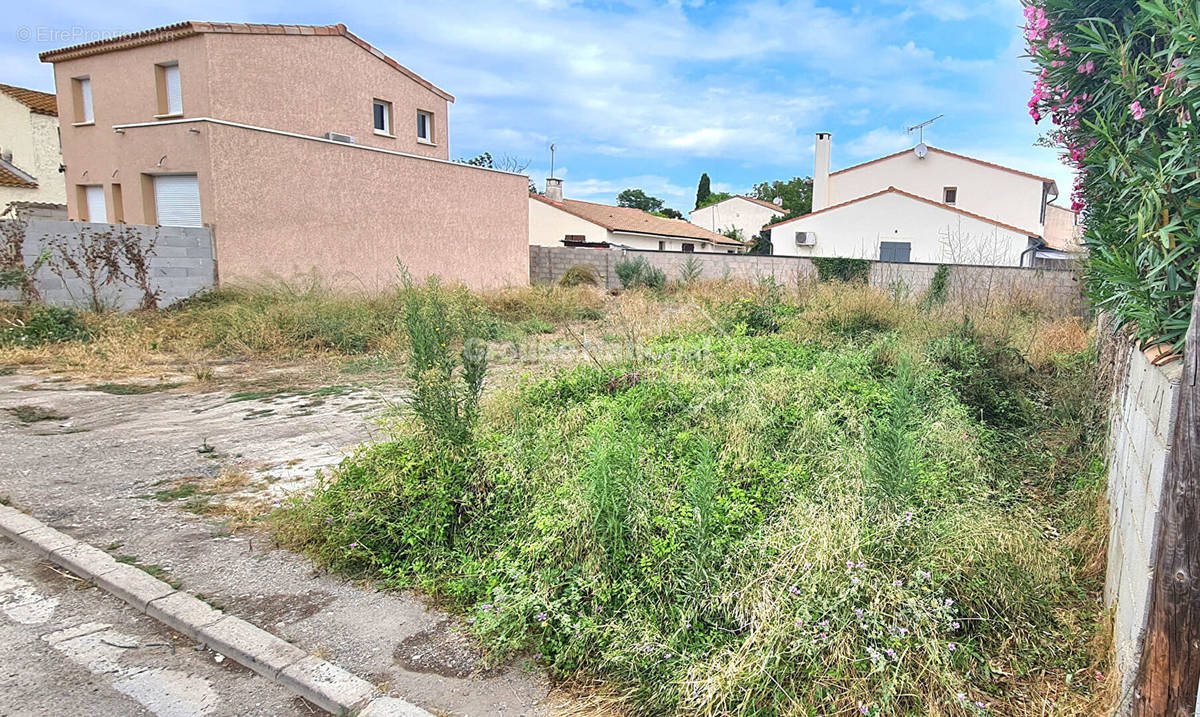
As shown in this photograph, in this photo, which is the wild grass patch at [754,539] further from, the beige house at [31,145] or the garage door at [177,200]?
the beige house at [31,145]

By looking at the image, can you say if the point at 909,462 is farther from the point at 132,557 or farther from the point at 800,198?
the point at 800,198

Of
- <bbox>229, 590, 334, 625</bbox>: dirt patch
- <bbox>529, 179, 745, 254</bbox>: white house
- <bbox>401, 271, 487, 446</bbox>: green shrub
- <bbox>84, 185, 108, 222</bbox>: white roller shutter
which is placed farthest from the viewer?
<bbox>529, 179, 745, 254</bbox>: white house

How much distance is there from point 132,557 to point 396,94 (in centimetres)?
1796

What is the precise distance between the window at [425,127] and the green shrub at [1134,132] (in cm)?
1947

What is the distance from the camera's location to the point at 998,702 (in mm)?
2189

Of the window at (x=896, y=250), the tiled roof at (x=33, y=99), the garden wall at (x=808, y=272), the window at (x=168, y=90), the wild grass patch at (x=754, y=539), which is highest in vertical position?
the tiled roof at (x=33, y=99)

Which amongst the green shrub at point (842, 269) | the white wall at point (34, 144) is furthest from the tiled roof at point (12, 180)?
the green shrub at point (842, 269)

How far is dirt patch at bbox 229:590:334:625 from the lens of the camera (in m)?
2.89

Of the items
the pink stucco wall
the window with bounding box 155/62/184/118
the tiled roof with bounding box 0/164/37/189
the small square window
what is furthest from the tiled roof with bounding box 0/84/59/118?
the pink stucco wall

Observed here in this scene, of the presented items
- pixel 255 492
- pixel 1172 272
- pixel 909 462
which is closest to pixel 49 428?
pixel 255 492

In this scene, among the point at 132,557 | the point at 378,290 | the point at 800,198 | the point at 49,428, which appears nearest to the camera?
the point at 132,557

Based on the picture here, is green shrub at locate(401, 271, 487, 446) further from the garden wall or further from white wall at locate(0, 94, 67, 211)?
white wall at locate(0, 94, 67, 211)

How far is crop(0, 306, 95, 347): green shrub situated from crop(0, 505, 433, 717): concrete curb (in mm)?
7038

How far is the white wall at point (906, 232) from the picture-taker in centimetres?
2242
